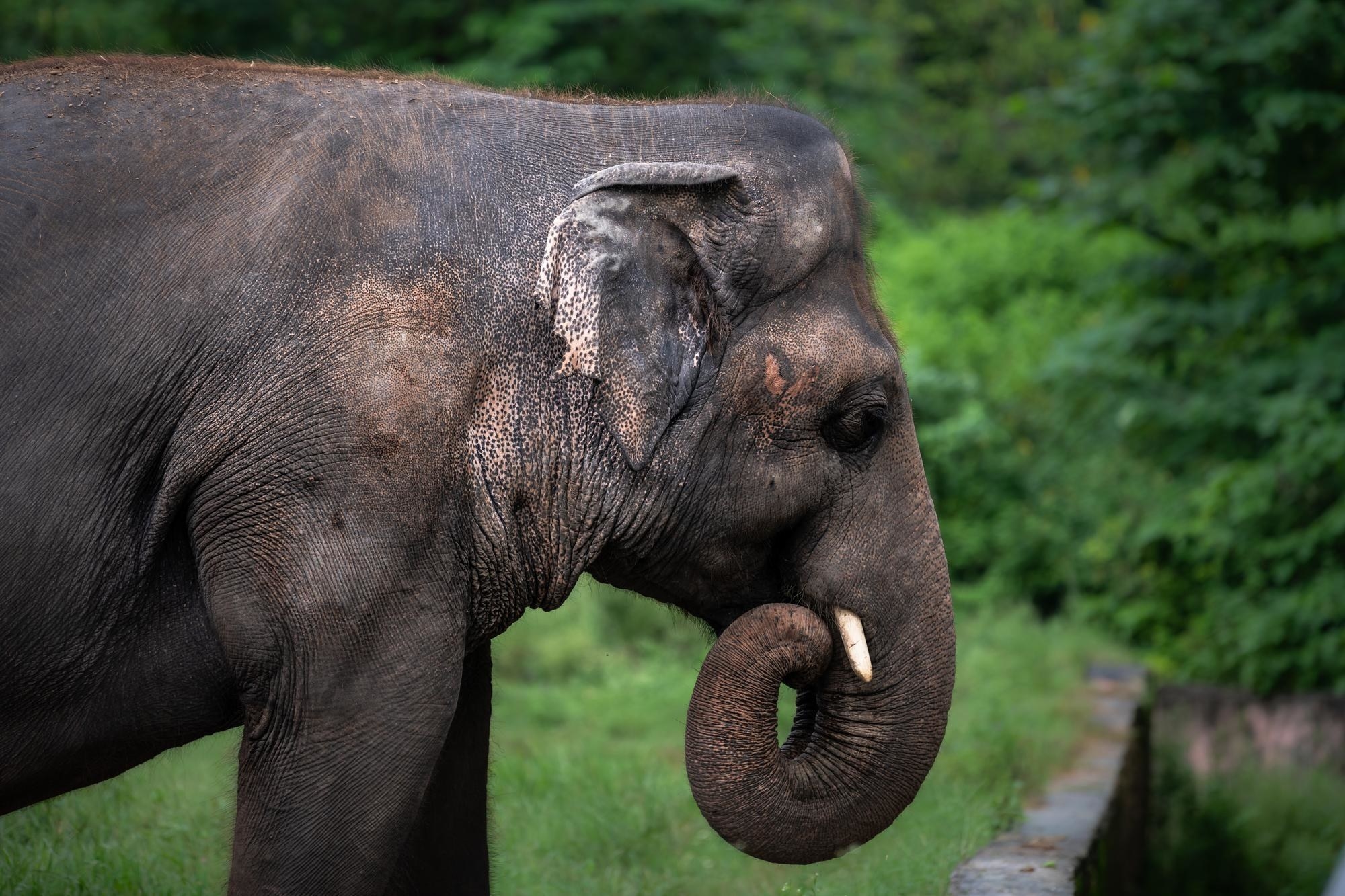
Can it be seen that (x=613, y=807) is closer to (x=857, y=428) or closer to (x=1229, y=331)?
(x=857, y=428)

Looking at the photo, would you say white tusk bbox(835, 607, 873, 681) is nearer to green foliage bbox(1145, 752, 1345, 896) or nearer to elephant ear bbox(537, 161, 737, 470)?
elephant ear bbox(537, 161, 737, 470)

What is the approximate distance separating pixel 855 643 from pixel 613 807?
2122 mm

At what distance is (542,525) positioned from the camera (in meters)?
3.25

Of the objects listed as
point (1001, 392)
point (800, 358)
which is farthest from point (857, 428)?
point (1001, 392)

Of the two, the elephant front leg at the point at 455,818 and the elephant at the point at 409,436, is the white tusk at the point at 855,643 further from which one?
the elephant front leg at the point at 455,818

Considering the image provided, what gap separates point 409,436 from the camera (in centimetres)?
295

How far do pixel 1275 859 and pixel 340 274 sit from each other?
5127 mm

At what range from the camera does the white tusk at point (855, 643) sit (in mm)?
3404

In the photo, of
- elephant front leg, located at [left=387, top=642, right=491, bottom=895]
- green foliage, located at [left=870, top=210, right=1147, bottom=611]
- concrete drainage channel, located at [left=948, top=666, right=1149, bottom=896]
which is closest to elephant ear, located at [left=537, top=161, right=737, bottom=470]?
elephant front leg, located at [left=387, top=642, right=491, bottom=895]

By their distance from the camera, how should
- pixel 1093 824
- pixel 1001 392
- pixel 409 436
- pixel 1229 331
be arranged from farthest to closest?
pixel 1001 392, pixel 1229 331, pixel 1093 824, pixel 409 436

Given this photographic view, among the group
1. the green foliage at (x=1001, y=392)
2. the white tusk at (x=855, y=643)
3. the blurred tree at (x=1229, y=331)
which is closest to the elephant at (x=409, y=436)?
the white tusk at (x=855, y=643)

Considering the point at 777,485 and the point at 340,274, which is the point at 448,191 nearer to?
the point at 340,274

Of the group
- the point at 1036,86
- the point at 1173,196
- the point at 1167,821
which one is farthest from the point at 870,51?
the point at 1167,821

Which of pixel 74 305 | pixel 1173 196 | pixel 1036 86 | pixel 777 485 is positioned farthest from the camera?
pixel 1036 86
